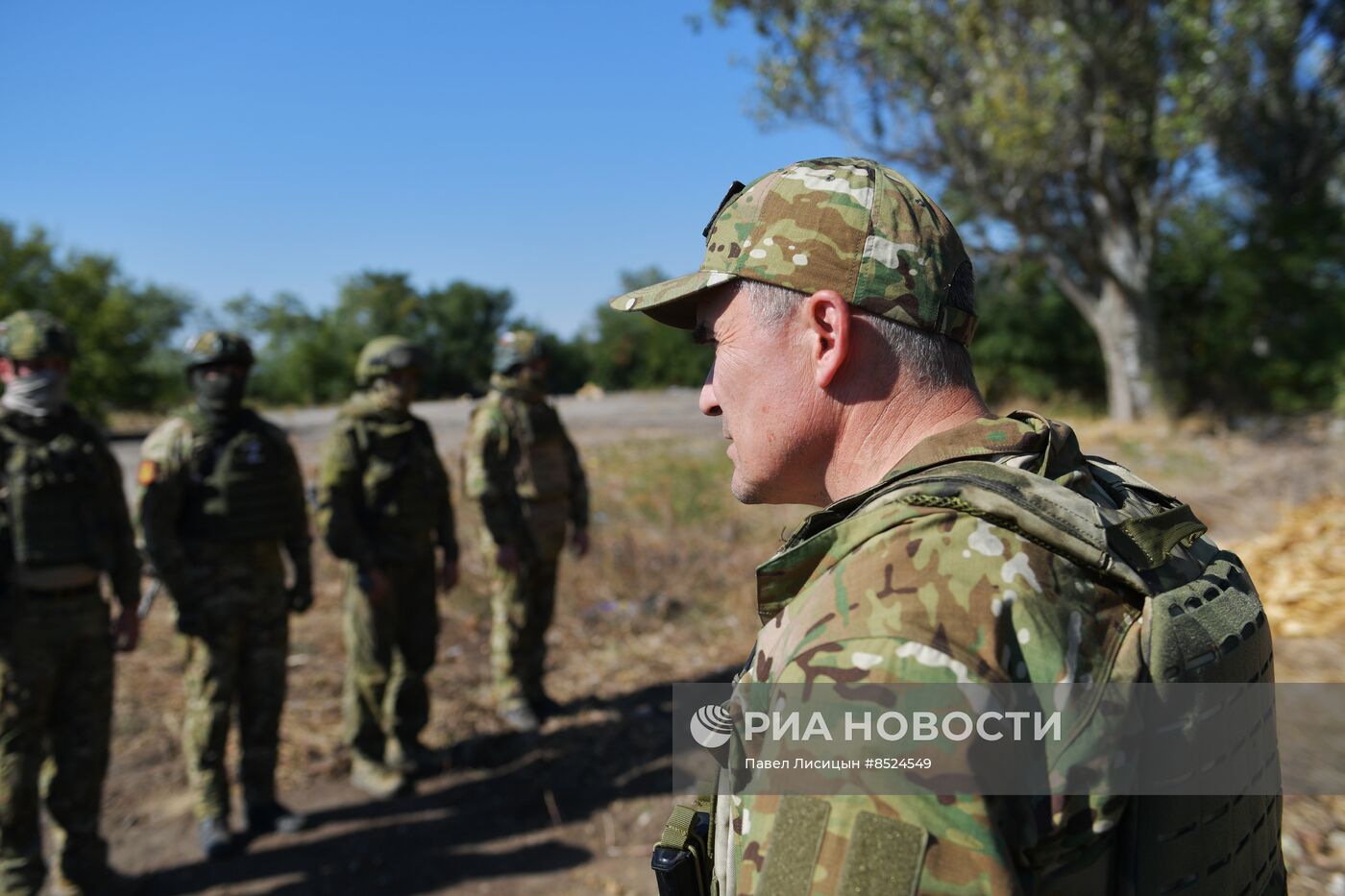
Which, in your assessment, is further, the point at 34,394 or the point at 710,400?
the point at 34,394

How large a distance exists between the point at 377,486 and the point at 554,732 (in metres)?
1.78

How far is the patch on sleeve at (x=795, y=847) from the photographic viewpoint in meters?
0.93

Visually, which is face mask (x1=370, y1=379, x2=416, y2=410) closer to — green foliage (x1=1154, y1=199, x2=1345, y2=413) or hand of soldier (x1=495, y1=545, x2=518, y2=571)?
hand of soldier (x1=495, y1=545, x2=518, y2=571)

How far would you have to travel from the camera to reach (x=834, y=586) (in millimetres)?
1039

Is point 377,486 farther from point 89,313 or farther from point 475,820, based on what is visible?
point 89,313

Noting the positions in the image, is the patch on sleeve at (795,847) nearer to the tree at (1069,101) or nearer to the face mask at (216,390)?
the face mask at (216,390)

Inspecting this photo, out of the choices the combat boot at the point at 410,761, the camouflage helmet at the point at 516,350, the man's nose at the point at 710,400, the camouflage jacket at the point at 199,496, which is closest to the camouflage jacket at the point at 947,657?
the man's nose at the point at 710,400

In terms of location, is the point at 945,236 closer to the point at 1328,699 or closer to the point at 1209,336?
the point at 1328,699

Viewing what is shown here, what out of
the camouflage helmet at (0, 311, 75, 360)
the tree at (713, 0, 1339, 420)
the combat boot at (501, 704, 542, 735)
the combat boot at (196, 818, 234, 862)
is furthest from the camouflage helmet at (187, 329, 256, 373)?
the tree at (713, 0, 1339, 420)

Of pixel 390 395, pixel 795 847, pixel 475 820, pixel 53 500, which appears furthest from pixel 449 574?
pixel 795 847

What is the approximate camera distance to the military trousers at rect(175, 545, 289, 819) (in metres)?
3.96

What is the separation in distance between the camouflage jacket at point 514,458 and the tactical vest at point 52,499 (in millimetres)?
1911

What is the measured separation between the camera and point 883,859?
0.89 metres

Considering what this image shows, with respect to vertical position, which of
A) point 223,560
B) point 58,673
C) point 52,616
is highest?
point 223,560
